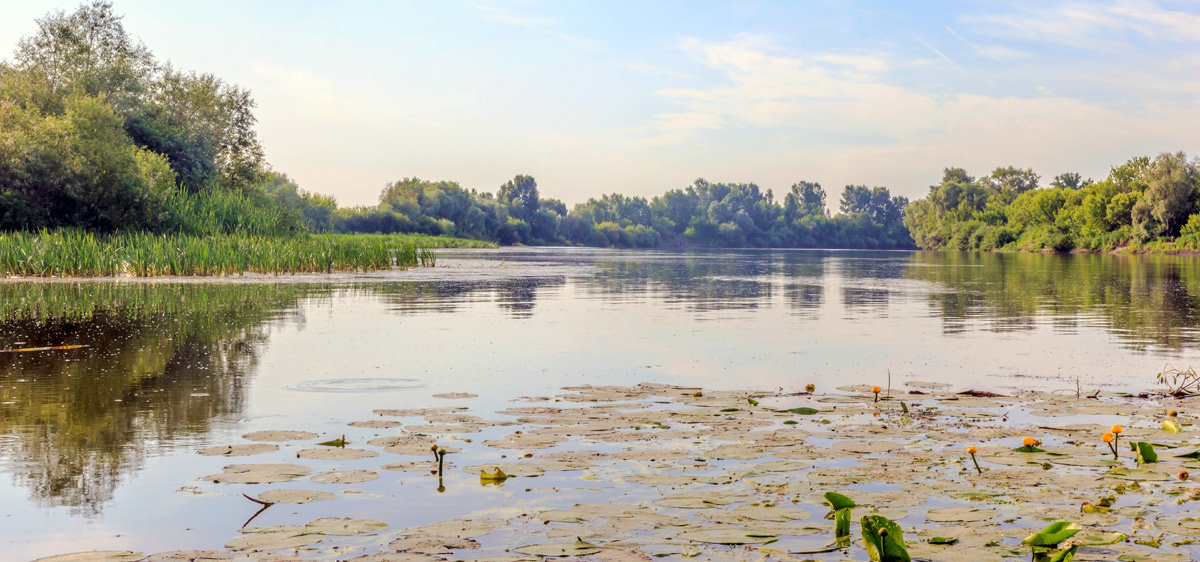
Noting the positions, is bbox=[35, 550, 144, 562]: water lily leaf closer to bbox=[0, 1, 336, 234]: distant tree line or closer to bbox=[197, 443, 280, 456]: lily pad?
bbox=[197, 443, 280, 456]: lily pad

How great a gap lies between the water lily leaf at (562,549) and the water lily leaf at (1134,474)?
4.50 m

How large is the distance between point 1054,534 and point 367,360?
39.9 ft

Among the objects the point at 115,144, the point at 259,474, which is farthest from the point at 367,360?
the point at 115,144

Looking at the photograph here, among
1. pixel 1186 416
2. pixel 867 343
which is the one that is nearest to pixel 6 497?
pixel 1186 416

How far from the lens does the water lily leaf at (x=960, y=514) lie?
648 cm

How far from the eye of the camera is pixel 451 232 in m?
168

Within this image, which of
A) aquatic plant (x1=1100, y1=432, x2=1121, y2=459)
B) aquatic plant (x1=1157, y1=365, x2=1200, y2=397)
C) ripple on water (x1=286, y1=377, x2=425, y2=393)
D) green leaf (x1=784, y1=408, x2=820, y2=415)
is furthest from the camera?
ripple on water (x1=286, y1=377, x2=425, y2=393)

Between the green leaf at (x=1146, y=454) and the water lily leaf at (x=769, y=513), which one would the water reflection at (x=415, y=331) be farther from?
the green leaf at (x=1146, y=454)

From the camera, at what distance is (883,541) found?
549 cm

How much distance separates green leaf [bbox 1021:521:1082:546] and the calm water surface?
12.0 feet

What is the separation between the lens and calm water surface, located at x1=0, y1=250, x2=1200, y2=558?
7.19 meters

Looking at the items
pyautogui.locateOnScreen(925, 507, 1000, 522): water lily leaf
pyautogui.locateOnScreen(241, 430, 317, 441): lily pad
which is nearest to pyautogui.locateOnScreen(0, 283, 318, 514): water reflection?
pyautogui.locateOnScreen(241, 430, 317, 441): lily pad

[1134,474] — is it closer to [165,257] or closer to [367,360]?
[367,360]

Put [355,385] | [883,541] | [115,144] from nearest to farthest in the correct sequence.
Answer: [883,541] → [355,385] → [115,144]
